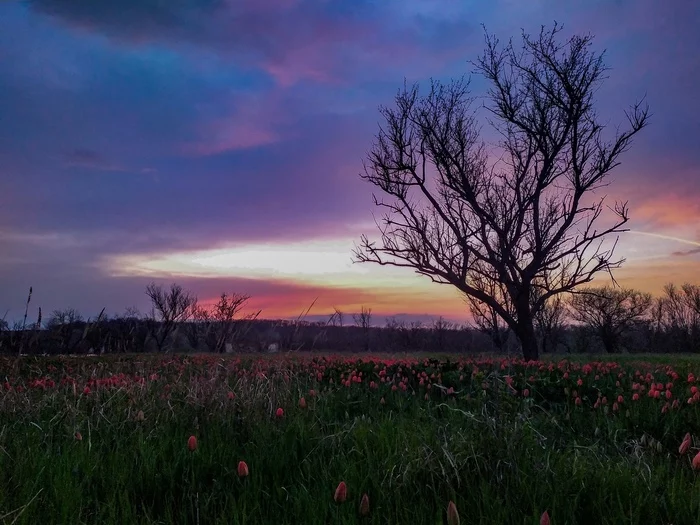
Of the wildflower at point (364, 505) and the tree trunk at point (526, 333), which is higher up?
the tree trunk at point (526, 333)

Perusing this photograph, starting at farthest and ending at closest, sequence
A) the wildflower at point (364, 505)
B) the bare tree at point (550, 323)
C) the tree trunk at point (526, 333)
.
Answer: the bare tree at point (550, 323)
the tree trunk at point (526, 333)
the wildflower at point (364, 505)

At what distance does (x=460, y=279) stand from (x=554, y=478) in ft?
49.6

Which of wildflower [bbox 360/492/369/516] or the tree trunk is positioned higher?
the tree trunk

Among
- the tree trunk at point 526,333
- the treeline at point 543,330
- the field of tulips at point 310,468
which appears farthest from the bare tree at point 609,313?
the field of tulips at point 310,468

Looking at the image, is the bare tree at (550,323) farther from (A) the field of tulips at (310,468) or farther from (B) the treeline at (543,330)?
(A) the field of tulips at (310,468)

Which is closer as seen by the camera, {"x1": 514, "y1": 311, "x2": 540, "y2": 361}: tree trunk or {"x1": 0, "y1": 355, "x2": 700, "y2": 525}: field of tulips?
{"x1": 0, "y1": 355, "x2": 700, "y2": 525}: field of tulips

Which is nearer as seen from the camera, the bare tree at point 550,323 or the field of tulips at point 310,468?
the field of tulips at point 310,468

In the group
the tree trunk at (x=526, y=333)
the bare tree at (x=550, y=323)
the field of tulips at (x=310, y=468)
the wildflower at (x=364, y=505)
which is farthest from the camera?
the bare tree at (x=550, y=323)

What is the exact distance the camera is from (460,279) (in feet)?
58.2

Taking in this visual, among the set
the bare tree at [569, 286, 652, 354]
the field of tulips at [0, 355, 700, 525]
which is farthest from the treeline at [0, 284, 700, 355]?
the field of tulips at [0, 355, 700, 525]

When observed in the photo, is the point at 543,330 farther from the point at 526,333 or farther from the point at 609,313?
the point at 526,333

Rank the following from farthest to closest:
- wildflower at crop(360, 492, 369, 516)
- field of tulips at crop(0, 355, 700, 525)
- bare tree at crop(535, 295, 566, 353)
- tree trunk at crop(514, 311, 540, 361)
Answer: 1. bare tree at crop(535, 295, 566, 353)
2. tree trunk at crop(514, 311, 540, 361)
3. field of tulips at crop(0, 355, 700, 525)
4. wildflower at crop(360, 492, 369, 516)

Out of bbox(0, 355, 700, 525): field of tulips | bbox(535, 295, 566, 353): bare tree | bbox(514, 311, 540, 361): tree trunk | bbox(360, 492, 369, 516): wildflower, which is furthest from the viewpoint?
bbox(535, 295, 566, 353): bare tree

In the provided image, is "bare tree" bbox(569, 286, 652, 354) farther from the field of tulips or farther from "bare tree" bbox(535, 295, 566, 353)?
the field of tulips
